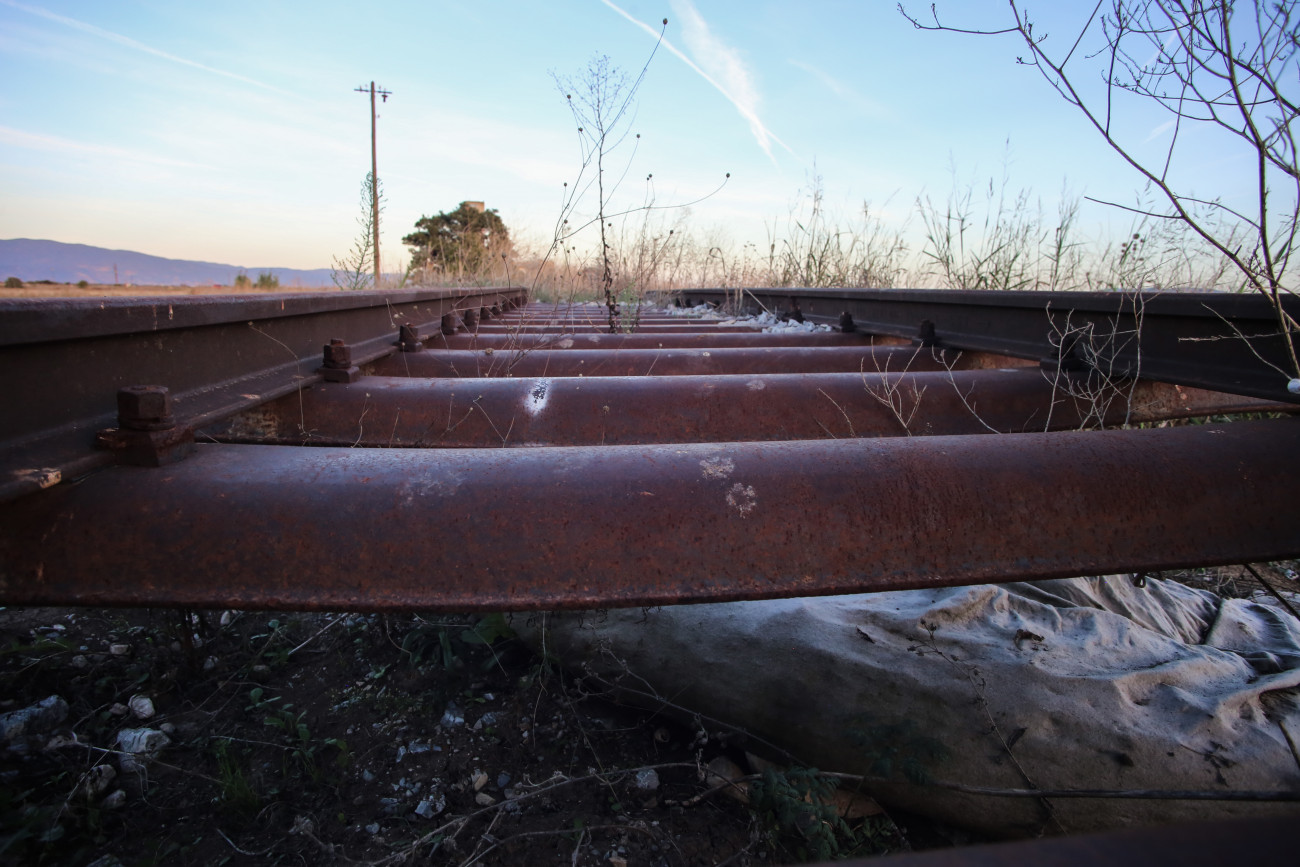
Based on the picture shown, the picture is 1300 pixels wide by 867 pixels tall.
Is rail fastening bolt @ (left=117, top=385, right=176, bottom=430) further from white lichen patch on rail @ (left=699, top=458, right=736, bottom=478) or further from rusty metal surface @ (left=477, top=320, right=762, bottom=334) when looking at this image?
rusty metal surface @ (left=477, top=320, right=762, bottom=334)

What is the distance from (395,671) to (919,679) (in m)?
1.36

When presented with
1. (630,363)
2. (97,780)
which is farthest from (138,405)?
(630,363)

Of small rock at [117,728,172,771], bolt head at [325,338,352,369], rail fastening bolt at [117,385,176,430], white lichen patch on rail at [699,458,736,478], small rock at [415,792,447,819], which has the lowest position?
small rock at [415,792,447,819]

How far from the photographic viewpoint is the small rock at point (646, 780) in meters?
1.56

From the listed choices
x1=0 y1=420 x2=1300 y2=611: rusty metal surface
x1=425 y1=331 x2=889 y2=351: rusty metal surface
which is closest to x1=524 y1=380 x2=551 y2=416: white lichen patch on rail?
x1=0 y1=420 x2=1300 y2=611: rusty metal surface

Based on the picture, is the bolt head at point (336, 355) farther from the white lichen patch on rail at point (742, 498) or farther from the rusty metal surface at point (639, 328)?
Result: the rusty metal surface at point (639, 328)

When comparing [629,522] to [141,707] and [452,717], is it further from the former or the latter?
[141,707]

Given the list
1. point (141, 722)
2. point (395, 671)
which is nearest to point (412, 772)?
point (395, 671)

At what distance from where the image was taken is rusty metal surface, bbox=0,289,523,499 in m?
1.08

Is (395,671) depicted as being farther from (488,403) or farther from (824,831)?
(824,831)

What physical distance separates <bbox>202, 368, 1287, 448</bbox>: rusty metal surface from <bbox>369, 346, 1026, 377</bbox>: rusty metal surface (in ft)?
2.23

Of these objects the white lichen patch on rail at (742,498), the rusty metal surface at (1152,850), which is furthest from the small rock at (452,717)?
the rusty metal surface at (1152,850)

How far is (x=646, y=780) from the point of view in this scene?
1.57m

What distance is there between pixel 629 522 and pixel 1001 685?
1.01 metres
